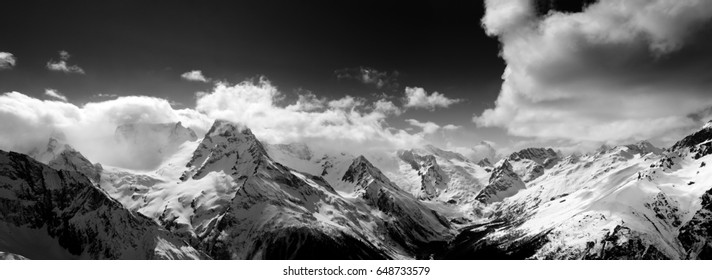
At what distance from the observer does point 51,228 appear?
19738cm
